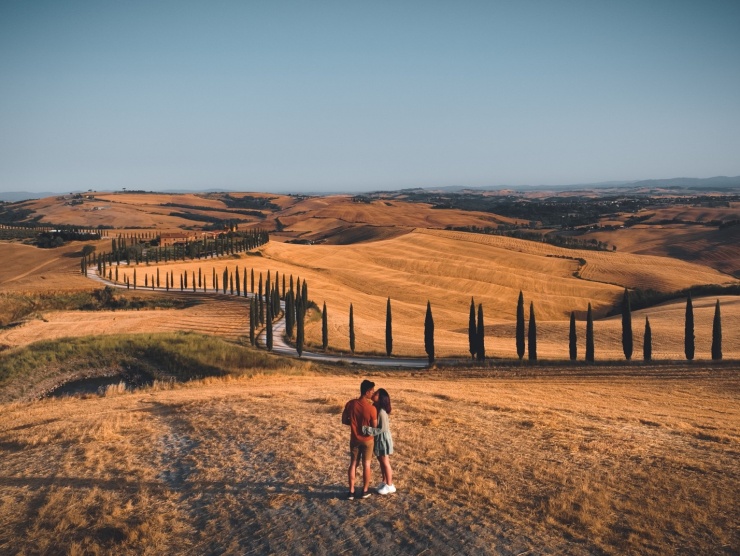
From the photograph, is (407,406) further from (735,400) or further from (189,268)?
(189,268)

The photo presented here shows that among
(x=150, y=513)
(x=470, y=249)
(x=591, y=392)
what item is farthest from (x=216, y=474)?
(x=470, y=249)

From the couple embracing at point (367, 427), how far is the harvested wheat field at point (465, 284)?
37617mm

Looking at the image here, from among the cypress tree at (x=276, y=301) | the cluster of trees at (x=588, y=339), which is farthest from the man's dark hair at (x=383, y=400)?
the cypress tree at (x=276, y=301)

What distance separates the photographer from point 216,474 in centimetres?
1480

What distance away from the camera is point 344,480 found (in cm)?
1410

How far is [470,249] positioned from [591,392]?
323 ft

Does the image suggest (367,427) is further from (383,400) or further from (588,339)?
(588,339)

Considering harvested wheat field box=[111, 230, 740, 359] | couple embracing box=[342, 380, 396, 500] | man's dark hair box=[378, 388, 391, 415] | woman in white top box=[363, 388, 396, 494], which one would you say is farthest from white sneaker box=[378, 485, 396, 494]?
harvested wheat field box=[111, 230, 740, 359]

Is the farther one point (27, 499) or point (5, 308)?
point (5, 308)

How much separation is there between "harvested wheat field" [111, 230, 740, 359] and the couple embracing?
37617 mm

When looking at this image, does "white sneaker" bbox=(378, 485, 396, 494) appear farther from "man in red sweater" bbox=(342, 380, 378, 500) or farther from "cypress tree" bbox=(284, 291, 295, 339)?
"cypress tree" bbox=(284, 291, 295, 339)

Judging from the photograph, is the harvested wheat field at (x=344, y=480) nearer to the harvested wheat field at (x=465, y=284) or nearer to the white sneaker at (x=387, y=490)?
the white sneaker at (x=387, y=490)

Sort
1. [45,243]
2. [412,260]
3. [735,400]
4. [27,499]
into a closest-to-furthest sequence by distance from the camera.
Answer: [27,499], [735,400], [412,260], [45,243]

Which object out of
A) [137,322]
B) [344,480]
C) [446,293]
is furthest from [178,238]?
[344,480]
